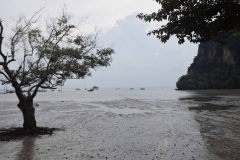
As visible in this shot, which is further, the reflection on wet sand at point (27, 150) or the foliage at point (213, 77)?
the foliage at point (213, 77)

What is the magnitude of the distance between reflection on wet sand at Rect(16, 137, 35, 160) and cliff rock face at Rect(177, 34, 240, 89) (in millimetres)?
85774

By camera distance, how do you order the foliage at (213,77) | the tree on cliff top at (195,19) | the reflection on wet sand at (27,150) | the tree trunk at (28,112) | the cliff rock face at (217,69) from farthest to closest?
the cliff rock face at (217,69) < the foliage at (213,77) < the tree trunk at (28,112) < the reflection on wet sand at (27,150) < the tree on cliff top at (195,19)

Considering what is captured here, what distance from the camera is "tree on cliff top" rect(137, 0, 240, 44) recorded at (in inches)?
234

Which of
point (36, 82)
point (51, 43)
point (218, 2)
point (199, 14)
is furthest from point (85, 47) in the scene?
point (218, 2)

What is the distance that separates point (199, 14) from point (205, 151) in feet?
18.7

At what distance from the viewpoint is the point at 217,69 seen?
106m

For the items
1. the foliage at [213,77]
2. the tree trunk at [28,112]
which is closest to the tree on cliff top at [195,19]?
the tree trunk at [28,112]

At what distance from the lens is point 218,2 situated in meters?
5.72

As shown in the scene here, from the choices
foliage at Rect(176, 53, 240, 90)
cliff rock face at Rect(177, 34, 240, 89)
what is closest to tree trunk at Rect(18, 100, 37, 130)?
cliff rock face at Rect(177, 34, 240, 89)

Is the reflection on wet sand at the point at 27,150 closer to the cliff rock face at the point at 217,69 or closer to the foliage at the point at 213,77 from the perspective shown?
the cliff rock face at the point at 217,69

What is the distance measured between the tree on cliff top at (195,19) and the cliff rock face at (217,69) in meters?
84.7

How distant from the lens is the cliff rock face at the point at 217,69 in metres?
96.6

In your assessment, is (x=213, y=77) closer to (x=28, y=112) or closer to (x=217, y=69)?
(x=217, y=69)

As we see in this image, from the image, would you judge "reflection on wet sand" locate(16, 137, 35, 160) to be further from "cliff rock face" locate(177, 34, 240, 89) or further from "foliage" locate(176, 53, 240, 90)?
"foliage" locate(176, 53, 240, 90)
